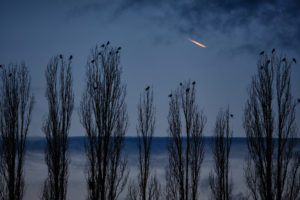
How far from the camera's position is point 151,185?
14.2m

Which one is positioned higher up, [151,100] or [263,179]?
[151,100]

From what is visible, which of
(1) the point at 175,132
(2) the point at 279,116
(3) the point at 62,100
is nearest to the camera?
(2) the point at 279,116

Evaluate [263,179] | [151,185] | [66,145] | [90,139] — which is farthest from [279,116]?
[66,145]

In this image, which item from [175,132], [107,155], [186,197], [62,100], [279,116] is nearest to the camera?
[107,155]

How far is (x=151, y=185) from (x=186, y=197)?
1780 millimetres

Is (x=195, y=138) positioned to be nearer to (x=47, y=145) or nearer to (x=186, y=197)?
(x=186, y=197)

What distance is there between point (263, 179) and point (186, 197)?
12.7 feet

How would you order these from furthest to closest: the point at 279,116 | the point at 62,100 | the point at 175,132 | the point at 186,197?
the point at 175,132 → the point at 186,197 → the point at 62,100 → the point at 279,116

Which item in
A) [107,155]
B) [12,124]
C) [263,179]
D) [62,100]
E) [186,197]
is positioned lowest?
[186,197]

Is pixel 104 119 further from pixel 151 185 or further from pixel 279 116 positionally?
pixel 279 116

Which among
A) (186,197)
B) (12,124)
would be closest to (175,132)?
(186,197)

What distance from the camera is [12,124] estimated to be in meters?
13.3

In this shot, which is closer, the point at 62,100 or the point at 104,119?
the point at 104,119

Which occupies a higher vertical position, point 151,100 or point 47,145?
point 151,100
